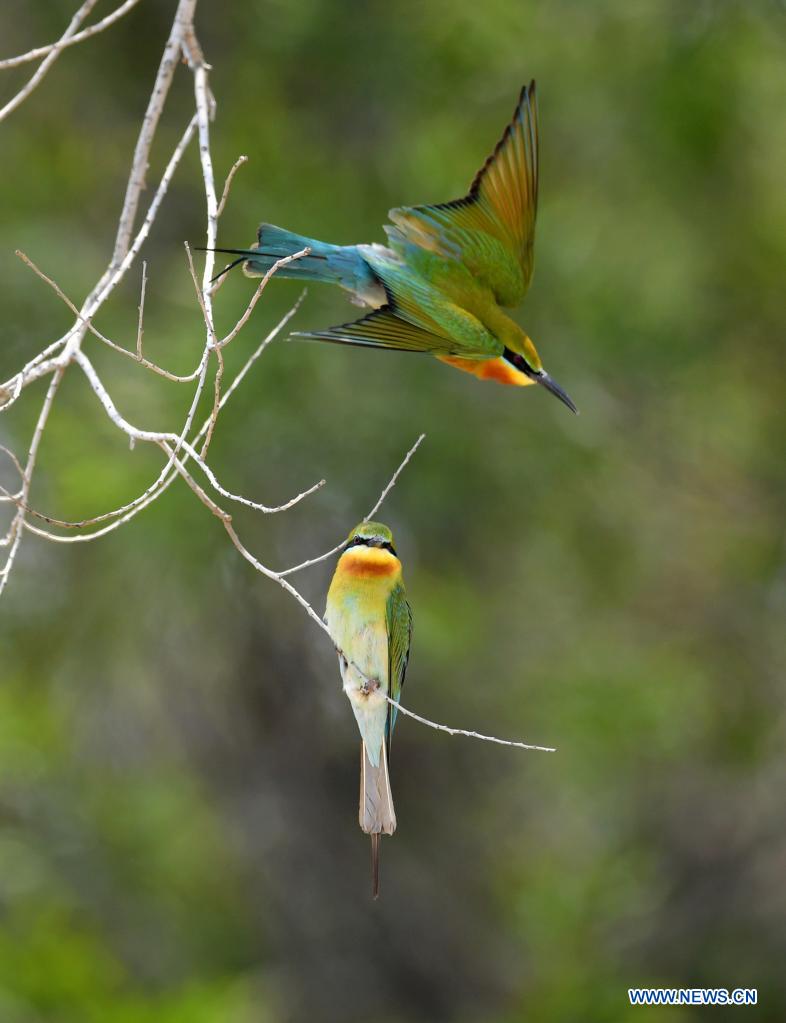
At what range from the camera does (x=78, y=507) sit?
197 inches

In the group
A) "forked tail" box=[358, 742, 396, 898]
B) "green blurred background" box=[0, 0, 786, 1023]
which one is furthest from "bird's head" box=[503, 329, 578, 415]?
"green blurred background" box=[0, 0, 786, 1023]

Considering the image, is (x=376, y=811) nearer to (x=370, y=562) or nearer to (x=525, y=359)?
(x=370, y=562)

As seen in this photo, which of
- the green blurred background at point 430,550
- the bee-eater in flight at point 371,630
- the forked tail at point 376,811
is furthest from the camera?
the green blurred background at point 430,550

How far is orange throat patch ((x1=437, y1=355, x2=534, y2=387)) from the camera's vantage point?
181 cm

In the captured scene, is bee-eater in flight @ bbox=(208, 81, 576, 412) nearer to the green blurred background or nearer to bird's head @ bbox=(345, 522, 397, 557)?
bird's head @ bbox=(345, 522, 397, 557)

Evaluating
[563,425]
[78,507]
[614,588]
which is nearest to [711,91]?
[563,425]

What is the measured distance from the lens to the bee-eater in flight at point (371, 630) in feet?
5.52

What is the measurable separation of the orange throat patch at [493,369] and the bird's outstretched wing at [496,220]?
0.42 feet

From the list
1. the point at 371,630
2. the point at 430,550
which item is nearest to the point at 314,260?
the point at 371,630

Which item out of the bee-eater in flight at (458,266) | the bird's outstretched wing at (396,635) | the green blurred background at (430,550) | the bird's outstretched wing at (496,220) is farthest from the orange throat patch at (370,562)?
the green blurred background at (430,550)

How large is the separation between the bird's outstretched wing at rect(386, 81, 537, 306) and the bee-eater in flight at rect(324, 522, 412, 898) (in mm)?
399

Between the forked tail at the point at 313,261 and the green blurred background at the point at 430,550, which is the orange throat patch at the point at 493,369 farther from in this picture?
the green blurred background at the point at 430,550

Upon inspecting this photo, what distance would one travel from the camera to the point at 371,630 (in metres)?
1.83

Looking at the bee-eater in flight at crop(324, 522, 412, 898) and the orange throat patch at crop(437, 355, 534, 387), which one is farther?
the orange throat patch at crop(437, 355, 534, 387)
